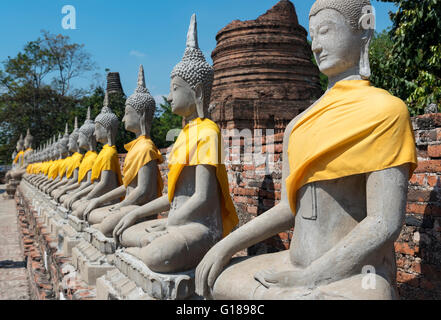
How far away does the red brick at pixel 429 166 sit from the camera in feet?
8.70

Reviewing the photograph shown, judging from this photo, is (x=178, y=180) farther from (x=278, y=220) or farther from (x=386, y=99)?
(x=386, y=99)

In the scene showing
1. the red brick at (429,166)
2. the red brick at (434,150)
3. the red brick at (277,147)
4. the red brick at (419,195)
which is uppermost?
the red brick at (277,147)

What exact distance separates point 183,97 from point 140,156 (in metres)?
1.15

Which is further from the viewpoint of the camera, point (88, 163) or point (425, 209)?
point (88, 163)

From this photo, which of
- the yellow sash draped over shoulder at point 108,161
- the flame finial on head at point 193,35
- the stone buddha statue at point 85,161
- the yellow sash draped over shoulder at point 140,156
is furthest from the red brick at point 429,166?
the stone buddha statue at point 85,161

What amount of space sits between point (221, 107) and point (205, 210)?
7.18 m

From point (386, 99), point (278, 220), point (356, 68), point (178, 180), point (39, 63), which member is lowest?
point (278, 220)

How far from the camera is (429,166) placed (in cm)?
271

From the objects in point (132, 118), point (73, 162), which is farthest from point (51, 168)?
point (132, 118)

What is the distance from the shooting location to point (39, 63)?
26969 mm

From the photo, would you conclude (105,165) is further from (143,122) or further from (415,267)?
(415,267)

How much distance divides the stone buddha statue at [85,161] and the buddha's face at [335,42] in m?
4.84

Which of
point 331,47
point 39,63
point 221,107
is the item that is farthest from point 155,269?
point 39,63

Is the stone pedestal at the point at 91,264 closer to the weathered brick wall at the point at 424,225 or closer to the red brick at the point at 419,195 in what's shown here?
the weathered brick wall at the point at 424,225
